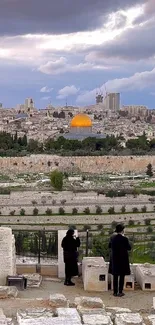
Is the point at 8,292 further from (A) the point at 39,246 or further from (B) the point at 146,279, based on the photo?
(A) the point at 39,246

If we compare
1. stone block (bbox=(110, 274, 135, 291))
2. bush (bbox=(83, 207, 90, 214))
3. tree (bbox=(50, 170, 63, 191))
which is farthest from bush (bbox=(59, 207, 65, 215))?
stone block (bbox=(110, 274, 135, 291))

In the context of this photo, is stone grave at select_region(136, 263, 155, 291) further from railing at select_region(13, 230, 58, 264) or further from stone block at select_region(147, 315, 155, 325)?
stone block at select_region(147, 315, 155, 325)

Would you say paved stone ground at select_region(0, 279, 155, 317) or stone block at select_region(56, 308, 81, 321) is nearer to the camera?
stone block at select_region(56, 308, 81, 321)

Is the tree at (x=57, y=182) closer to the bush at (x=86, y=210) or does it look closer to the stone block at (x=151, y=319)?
the bush at (x=86, y=210)

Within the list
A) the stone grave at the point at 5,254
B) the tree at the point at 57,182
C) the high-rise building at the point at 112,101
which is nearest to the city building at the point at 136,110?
the high-rise building at the point at 112,101

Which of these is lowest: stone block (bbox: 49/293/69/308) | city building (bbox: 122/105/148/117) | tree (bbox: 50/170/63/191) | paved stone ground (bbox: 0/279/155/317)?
tree (bbox: 50/170/63/191)

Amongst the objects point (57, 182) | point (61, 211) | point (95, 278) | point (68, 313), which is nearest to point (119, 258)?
point (95, 278)

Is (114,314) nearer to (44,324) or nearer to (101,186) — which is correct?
(44,324)
